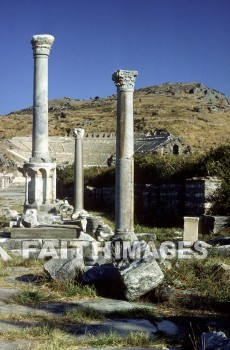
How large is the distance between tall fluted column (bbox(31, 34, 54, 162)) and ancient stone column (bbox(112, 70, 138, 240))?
4012mm

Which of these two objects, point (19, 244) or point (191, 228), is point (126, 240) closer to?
point (19, 244)

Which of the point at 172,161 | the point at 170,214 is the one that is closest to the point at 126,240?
the point at 170,214

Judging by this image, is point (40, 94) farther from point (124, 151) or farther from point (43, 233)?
point (43, 233)

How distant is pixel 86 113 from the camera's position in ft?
331

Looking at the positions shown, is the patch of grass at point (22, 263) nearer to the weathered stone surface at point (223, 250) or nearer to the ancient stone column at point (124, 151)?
the ancient stone column at point (124, 151)

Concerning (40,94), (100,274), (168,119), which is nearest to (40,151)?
(40,94)

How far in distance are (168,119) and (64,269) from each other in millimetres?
75008

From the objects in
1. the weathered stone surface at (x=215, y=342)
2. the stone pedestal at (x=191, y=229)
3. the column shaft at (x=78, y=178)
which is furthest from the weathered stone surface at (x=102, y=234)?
the weathered stone surface at (x=215, y=342)

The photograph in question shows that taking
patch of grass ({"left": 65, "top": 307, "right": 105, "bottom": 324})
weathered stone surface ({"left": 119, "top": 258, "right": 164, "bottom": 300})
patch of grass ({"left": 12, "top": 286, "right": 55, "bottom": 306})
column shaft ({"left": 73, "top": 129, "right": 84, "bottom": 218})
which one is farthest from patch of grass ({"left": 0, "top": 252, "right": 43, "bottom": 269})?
column shaft ({"left": 73, "top": 129, "right": 84, "bottom": 218})

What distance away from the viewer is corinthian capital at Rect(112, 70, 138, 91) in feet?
35.3

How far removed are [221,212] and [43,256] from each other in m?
8.95

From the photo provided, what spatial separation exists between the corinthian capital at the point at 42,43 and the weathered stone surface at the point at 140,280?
920cm

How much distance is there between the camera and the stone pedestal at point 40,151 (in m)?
14.2

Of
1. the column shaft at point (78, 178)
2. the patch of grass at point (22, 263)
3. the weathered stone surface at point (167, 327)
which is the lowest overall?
the weathered stone surface at point (167, 327)
